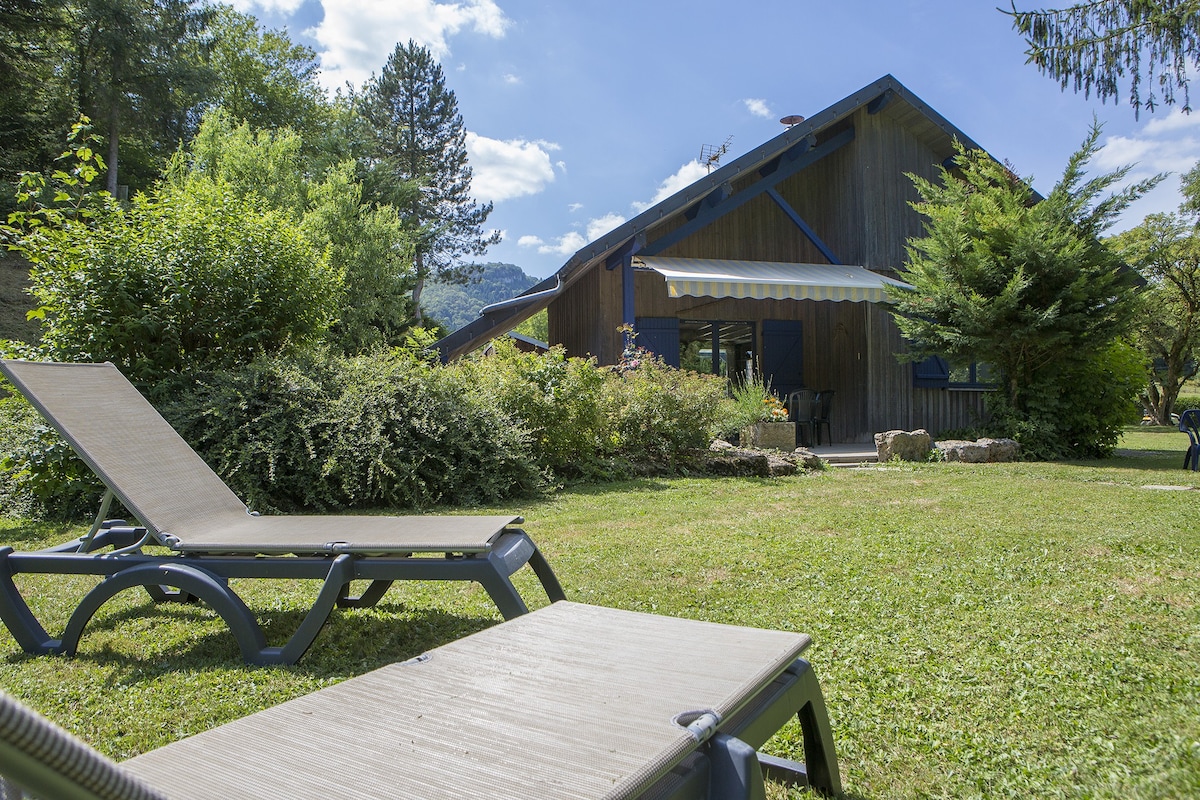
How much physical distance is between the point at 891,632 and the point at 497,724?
2159 millimetres

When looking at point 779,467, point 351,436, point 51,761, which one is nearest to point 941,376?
point 779,467

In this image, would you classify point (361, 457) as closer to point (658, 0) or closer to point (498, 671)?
point (498, 671)

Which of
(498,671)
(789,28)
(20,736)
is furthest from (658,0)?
(20,736)

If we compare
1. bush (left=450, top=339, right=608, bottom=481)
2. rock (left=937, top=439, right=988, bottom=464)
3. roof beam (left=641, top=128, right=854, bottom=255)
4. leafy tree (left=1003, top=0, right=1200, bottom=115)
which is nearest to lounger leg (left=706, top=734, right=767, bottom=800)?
bush (left=450, top=339, right=608, bottom=481)

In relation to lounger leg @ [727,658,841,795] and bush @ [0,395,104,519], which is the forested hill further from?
lounger leg @ [727,658,841,795]

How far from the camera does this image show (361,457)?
6371 millimetres

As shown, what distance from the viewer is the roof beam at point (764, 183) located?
12078 millimetres

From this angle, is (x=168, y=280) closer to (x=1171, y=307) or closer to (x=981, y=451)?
(x=981, y=451)

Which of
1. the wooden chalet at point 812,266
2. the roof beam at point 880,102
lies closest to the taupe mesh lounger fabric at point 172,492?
the wooden chalet at point 812,266

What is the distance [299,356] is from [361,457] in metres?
1.56

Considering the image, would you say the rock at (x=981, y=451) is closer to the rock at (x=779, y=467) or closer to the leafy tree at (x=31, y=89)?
the rock at (x=779, y=467)

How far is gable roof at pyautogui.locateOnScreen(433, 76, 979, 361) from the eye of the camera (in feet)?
36.6

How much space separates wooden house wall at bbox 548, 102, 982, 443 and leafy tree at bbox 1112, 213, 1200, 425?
442 inches

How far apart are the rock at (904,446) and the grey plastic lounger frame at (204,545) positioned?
822 centimetres
